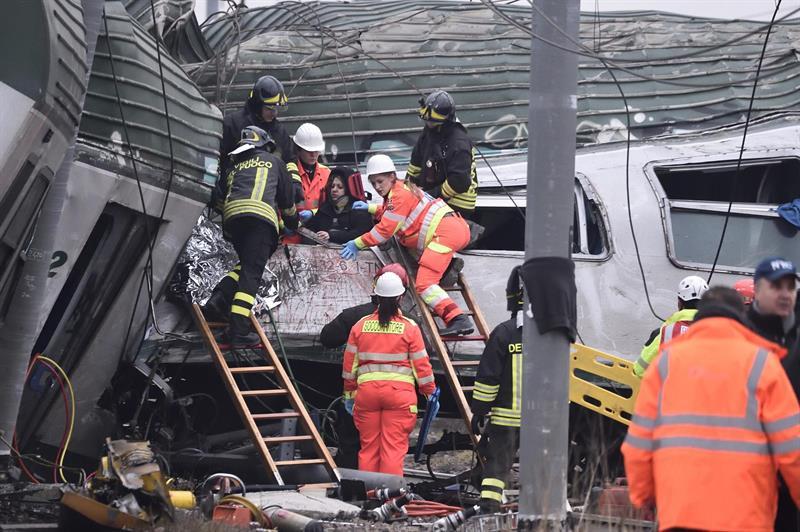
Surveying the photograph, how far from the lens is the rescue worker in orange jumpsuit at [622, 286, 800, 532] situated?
16.9 ft

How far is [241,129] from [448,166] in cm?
180

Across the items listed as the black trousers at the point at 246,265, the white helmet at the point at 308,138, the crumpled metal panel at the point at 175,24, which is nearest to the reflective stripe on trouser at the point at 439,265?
the black trousers at the point at 246,265

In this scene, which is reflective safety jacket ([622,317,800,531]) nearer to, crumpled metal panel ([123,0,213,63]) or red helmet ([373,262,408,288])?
red helmet ([373,262,408,288])

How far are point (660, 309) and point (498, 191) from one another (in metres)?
1.75

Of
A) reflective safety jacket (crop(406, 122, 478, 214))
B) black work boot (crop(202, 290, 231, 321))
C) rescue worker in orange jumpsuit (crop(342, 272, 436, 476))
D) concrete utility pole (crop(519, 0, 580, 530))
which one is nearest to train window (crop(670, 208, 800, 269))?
reflective safety jacket (crop(406, 122, 478, 214))

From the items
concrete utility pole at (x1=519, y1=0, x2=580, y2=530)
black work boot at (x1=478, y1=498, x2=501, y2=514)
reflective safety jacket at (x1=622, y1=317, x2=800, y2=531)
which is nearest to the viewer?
reflective safety jacket at (x1=622, y1=317, x2=800, y2=531)

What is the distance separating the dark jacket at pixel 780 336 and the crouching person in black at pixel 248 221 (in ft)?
18.1

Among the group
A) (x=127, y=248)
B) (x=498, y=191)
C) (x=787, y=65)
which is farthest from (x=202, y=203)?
(x=787, y=65)

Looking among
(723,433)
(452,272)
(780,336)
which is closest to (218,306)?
(452,272)

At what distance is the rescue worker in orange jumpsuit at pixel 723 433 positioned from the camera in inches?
203

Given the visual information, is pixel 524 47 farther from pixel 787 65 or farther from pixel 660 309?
pixel 660 309

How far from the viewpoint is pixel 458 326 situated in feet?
37.2

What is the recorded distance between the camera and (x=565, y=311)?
691 centimetres

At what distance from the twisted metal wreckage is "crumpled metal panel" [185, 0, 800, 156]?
0.08ft
